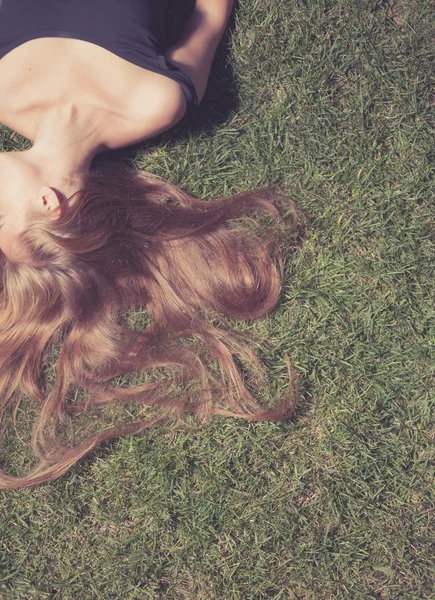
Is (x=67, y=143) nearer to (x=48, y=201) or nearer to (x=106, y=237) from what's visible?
(x=48, y=201)

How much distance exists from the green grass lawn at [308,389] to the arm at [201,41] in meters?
0.11

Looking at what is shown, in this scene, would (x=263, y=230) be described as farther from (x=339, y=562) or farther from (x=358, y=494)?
(x=339, y=562)

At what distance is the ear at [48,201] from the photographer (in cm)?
225

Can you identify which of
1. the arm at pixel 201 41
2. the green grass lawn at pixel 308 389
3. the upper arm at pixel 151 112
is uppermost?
the arm at pixel 201 41

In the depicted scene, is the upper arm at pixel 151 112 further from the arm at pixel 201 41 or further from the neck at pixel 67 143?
the arm at pixel 201 41

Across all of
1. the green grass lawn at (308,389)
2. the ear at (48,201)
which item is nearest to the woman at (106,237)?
the ear at (48,201)

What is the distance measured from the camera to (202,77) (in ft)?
8.64

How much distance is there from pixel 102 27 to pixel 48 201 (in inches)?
34.0

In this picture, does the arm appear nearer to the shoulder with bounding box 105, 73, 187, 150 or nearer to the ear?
the shoulder with bounding box 105, 73, 187, 150

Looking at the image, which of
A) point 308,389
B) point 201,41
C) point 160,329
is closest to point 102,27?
point 201,41

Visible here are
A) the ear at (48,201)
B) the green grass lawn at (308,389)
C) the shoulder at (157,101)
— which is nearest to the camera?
the ear at (48,201)

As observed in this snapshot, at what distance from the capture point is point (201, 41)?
266 cm

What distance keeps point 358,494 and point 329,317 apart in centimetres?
87

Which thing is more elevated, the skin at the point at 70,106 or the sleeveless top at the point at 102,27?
the sleeveless top at the point at 102,27
